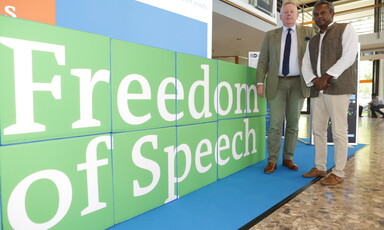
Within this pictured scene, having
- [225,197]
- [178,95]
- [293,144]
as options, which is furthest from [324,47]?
[225,197]

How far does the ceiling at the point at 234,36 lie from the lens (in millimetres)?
5961

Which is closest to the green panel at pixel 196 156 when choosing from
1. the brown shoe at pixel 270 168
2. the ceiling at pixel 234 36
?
the brown shoe at pixel 270 168

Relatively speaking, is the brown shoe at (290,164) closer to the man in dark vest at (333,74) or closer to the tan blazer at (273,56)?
the man in dark vest at (333,74)

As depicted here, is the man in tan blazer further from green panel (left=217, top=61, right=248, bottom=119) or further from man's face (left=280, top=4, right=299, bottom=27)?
green panel (left=217, top=61, right=248, bottom=119)

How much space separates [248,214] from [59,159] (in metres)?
1.07

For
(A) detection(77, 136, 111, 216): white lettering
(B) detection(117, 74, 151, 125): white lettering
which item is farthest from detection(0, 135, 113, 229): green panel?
(B) detection(117, 74, 151, 125): white lettering

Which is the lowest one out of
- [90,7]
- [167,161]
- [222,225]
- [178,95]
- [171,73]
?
[222,225]

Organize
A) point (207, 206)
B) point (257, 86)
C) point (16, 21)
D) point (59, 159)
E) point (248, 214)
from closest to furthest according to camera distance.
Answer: point (16, 21) → point (59, 159) → point (248, 214) → point (207, 206) → point (257, 86)

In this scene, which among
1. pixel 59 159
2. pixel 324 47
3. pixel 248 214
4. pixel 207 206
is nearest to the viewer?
pixel 59 159

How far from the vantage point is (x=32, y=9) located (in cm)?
146

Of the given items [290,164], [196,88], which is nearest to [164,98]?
[196,88]

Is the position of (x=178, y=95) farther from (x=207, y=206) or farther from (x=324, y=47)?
(x=324, y=47)

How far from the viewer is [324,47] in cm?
208

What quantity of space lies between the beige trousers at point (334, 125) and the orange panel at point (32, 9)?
78.6 inches
